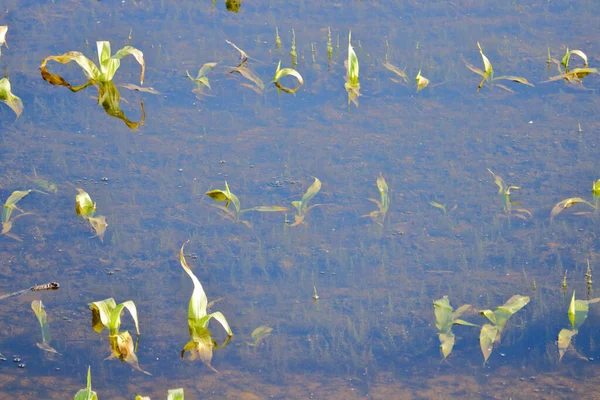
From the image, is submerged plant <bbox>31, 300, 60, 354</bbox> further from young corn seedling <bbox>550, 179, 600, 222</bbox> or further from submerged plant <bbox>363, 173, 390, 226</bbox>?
young corn seedling <bbox>550, 179, 600, 222</bbox>

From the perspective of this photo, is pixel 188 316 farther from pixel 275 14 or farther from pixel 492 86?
pixel 275 14

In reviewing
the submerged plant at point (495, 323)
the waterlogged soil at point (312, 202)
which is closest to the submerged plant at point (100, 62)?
the waterlogged soil at point (312, 202)

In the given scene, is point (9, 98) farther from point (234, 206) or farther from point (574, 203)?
point (574, 203)

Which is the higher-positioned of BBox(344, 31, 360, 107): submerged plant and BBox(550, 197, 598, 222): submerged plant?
BBox(344, 31, 360, 107): submerged plant

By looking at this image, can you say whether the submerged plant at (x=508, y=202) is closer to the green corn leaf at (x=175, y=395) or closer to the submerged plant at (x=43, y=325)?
the green corn leaf at (x=175, y=395)

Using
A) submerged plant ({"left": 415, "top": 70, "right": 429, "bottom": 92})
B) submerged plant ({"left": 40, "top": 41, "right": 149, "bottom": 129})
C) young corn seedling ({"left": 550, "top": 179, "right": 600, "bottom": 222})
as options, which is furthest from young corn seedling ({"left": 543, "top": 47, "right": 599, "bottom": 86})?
submerged plant ({"left": 40, "top": 41, "right": 149, "bottom": 129})

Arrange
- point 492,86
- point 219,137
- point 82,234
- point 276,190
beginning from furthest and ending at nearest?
1. point 492,86
2. point 219,137
3. point 276,190
4. point 82,234

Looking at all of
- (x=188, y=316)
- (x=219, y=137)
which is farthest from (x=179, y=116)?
(x=188, y=316)
